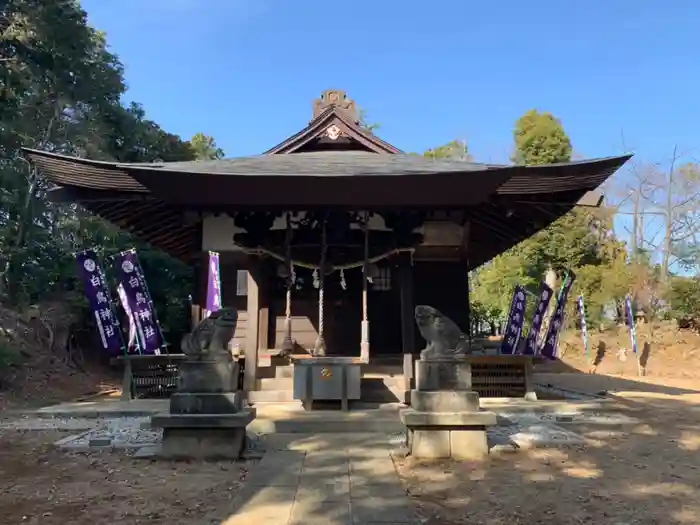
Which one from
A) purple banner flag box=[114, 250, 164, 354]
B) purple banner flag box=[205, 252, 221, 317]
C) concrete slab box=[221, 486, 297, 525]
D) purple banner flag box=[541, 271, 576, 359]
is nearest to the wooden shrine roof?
purple banner flag box=[205, 252, 221, 317]

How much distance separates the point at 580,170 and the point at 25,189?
775 inches

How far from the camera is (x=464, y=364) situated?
604cm

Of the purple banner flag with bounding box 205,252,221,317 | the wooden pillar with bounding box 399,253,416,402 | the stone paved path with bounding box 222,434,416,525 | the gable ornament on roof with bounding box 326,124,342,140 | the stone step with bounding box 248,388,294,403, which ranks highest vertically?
Result: the gable ornament on roof with bounding box 326,124,342,140

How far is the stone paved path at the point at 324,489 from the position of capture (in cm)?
388

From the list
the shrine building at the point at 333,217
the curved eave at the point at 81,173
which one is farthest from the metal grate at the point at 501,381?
the curved eave at the point at 81,173

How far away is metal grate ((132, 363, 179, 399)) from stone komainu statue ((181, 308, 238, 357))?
19.7ft

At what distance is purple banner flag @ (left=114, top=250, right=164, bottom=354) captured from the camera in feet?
40.6

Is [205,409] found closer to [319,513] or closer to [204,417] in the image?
[204,417]

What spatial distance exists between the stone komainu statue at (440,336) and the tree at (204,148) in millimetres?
21699

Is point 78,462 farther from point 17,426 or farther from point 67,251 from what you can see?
point 67,251

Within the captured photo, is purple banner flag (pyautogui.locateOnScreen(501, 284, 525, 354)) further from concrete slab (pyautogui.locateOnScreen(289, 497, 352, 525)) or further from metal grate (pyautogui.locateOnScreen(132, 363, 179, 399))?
concrete slab (pyautogui.locateOnScreen(289, 497, 352, 525))

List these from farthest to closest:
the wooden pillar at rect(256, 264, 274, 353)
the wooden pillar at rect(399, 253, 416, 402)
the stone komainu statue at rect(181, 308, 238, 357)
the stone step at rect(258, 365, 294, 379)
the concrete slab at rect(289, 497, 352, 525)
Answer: the wooden pillar at rect(256, 264, 274, 353), the stone step at rect(258, 365, 294, 379), the wooden pillar at rect(399, 253, 416, 402), the stone komainu statue at rect(181, 308, 238, 357), the concrete slab at rect(289, 497, 352, 525)

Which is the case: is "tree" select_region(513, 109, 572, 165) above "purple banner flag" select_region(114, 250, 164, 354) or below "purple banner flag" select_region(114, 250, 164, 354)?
above

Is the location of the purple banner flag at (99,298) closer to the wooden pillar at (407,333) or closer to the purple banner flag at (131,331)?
the purple banner flag at (131,331)
